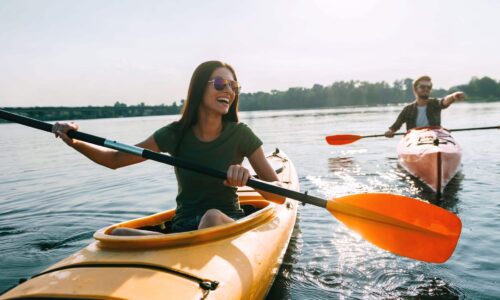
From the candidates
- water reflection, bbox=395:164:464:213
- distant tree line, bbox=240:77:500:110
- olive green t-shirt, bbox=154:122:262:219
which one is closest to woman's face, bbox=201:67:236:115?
olive green t-shirt, bbox=154:122:262:219

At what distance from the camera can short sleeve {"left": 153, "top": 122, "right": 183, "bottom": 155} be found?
340 centimetres

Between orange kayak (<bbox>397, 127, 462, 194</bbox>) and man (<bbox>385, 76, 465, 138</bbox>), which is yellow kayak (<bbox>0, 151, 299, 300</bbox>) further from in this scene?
man (<bbox>385, 76, 465, 138</bbox>)

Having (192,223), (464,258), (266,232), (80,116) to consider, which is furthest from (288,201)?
(80,116)

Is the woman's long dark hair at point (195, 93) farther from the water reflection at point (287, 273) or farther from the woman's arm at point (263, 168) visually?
the water reflection at point (287, 273)

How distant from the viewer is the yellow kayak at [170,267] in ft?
6.91

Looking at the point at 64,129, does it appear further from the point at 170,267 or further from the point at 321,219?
the point at 321,219

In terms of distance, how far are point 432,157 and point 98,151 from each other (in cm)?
578

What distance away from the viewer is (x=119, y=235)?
117 inches

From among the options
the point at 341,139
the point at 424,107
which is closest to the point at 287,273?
the point at 341,139

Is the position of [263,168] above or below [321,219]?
above

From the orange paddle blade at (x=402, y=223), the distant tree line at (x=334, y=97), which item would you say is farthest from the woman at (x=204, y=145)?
the distant tree line at (x=334, y=97)

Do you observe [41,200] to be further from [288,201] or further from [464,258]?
[464,258]

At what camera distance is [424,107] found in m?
9.27

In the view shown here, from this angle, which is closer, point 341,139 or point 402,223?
point 402,223
